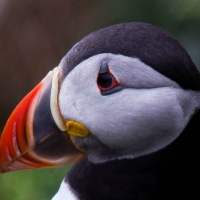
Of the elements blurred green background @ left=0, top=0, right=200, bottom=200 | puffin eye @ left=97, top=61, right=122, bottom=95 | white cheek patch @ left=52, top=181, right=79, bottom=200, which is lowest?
blurred green background @ left=0, top=0, right=200, bottom=200

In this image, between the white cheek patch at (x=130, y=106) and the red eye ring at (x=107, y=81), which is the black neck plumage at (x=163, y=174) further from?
the red eye ring at (x=107, y=81)

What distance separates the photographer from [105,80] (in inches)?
55.6

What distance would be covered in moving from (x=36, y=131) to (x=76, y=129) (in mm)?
117

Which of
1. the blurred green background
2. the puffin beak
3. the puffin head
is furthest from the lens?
the blurred green background

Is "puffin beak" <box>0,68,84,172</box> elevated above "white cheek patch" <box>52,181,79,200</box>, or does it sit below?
above

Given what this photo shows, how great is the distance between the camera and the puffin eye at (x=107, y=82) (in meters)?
1.41

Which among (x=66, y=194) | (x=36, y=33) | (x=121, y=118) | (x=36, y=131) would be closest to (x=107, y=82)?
(x=121, y=118)

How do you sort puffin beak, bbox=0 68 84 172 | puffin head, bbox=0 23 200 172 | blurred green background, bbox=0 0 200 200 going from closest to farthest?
1. puffin head, bbox=0 23 200 172
2. puffin beak, bbox=0 68 84 172
3. blurred green background, bbox=0 0 200 200

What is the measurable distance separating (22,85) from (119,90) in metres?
2.59

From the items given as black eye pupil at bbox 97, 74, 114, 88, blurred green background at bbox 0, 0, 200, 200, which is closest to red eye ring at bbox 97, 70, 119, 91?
black eye pupil at bbox 97, 74, 114, 88

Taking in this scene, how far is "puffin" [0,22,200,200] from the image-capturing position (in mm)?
1392

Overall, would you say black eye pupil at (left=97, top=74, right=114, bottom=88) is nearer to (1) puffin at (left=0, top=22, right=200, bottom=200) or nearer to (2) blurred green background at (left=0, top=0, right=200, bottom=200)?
(1) puffin at (left=0, top=22, right=200, bottom=200)

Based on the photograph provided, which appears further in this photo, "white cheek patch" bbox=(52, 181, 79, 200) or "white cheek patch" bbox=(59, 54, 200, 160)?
"white cheek patch" bbox=(52, 181, 79, 200)

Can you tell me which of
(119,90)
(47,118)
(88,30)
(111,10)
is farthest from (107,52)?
(88,30)
